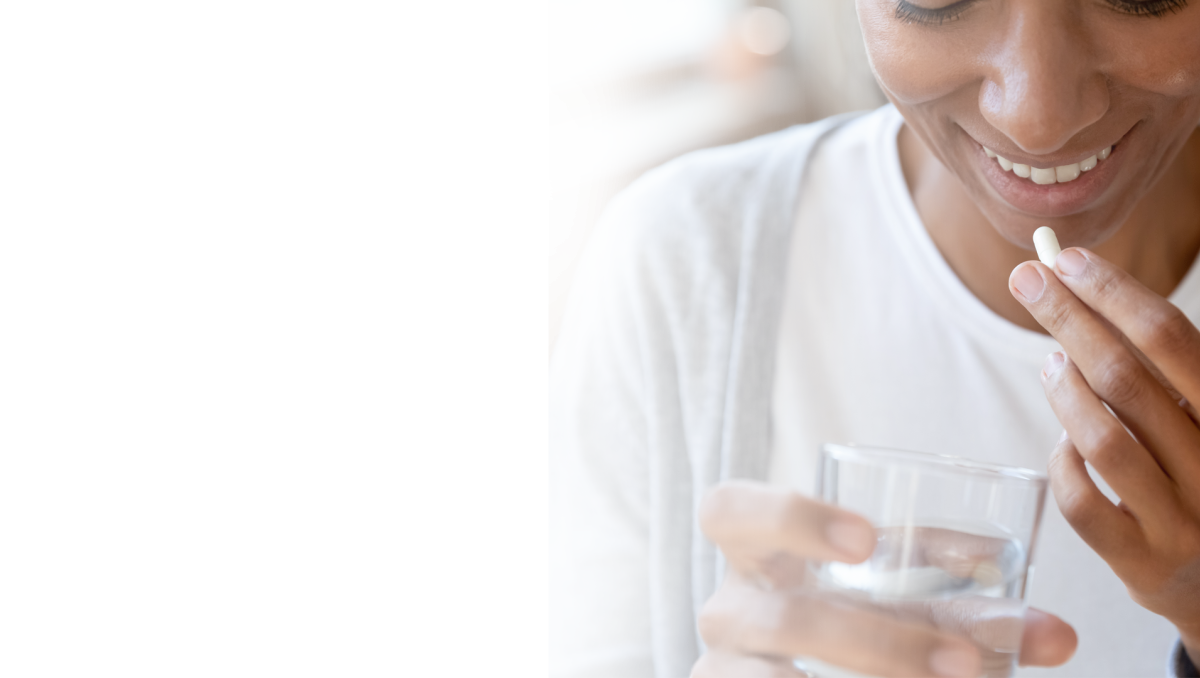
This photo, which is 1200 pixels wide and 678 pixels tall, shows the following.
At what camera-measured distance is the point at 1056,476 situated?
0.56 meters

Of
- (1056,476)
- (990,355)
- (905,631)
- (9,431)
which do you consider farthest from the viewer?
(990,355)

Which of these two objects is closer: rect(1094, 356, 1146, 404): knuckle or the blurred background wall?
rect(1094, 356, 1146, 404): knuckle

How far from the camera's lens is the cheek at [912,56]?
0.67 metres

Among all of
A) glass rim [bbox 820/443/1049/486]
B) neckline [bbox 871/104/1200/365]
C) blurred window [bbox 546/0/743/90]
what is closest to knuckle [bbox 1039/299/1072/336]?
glass rim [bbox 820/443/1049/486]

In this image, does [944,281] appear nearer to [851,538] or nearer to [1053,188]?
[1053,188]

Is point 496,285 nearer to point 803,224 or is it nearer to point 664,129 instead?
point 803,224

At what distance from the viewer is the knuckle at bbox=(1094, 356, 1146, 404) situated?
1.70 feet

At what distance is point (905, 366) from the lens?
3.05 feet

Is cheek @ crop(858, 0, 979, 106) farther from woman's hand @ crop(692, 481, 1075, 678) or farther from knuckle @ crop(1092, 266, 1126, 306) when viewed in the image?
woman's hand @ crop(692, 481, 1075, 678)

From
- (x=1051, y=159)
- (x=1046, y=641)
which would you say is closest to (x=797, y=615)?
(x=1046, y=641)

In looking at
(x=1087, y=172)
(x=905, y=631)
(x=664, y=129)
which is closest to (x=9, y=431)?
(x=905, y=631)

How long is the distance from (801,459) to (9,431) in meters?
0.84

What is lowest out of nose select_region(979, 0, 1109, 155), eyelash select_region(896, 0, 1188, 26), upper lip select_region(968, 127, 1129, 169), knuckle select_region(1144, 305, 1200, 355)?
knuckle select_region(1144, 305, 1200, 355)

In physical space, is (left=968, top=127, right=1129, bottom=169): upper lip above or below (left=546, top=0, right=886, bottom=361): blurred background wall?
below
